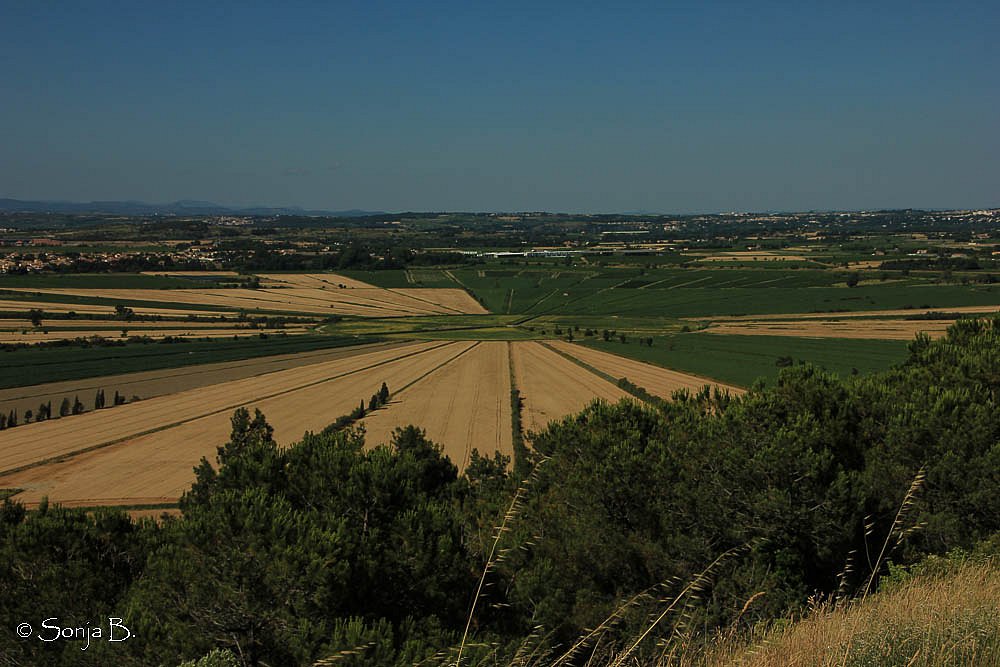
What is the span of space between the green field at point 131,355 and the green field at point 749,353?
34.5 metres

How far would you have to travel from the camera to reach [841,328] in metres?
85.2

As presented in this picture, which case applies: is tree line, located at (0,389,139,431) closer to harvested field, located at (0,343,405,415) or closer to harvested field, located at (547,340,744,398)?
harvested field, located at (0,343,405,415)

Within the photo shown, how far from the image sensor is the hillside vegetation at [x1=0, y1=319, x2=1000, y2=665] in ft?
36.4

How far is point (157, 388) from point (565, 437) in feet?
157

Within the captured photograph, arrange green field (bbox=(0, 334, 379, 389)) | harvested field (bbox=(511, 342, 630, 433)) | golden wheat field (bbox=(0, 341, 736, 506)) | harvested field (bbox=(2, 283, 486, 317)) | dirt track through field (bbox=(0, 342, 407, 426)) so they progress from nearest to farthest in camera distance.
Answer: golden wheat field (bbox=(0, 341, 736, 506)) < harvested field (bbox=(511, 342, 630, 433)) < dirt track through field (bbox=(0, 342, 407, 426)) < green field (bbox=(0, 334, 379, 389)) < harvested field (bbox=(2, 283, 486, 317))

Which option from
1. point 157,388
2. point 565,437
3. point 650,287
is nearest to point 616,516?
point 565,437

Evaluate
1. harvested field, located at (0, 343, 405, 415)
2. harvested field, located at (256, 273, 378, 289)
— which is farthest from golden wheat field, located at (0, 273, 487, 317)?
harvested field, located at (0, 343, 405, 415)

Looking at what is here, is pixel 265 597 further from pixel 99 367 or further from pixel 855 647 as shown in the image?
pixel 99 367

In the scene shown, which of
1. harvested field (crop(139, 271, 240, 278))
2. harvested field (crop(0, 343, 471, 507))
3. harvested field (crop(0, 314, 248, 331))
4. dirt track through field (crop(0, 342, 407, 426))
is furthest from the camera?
harvested field (crop(139, 271, 240, 278))

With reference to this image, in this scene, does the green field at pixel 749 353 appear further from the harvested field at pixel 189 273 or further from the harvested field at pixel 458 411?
the harvested field at pixel 189 273

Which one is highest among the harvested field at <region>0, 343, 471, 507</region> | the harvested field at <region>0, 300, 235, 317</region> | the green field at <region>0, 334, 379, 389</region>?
the harvested field at <region>0, 300, 235, 317</region>

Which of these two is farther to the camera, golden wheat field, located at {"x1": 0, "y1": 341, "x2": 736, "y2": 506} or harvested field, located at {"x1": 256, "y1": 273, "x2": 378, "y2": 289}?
harvested field, located at {"x1": 256, "y1": 273, "x2": 378, "y2": 289}

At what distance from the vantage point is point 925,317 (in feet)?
287

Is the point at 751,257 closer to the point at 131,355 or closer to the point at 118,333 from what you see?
the point at 118,333
